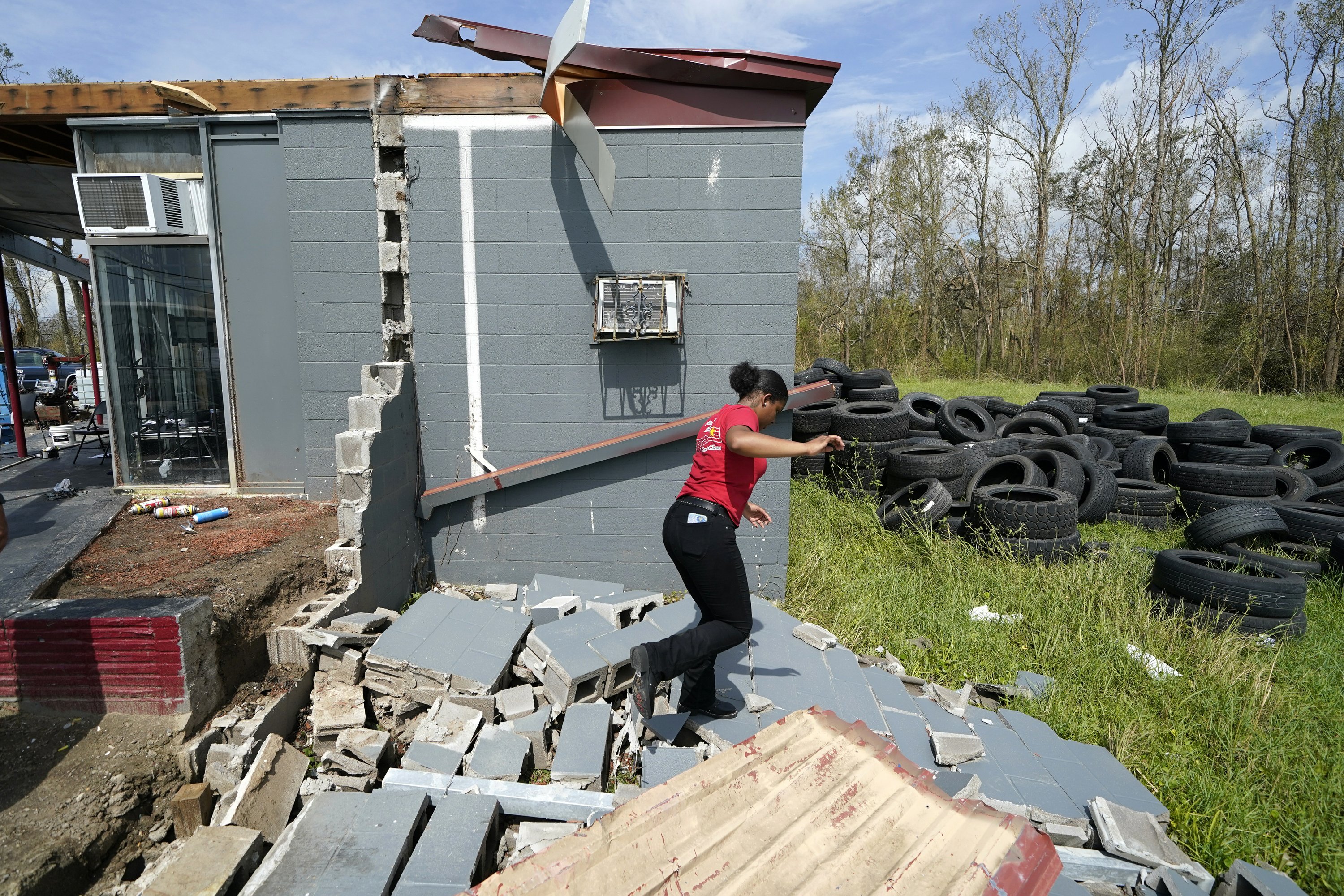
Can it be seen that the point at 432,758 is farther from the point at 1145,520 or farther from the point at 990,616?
the point at 1145,520

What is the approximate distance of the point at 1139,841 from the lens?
2832 mm

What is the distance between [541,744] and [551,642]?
2.24 ft

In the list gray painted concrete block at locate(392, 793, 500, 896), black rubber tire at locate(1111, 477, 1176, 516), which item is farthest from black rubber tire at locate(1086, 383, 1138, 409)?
gray painted concrete block at locate(392, 793, 500, 896)

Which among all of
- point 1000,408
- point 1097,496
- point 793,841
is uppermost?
point 1000,408

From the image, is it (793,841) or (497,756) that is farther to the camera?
(497,756)

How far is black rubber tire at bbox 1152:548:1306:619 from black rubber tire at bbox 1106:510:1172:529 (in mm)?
1760

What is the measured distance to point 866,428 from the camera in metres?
7.56

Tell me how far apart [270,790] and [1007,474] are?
23.7 ft

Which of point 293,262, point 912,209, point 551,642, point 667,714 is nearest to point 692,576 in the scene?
point 667,714

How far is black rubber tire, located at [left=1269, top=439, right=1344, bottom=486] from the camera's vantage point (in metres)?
7.50

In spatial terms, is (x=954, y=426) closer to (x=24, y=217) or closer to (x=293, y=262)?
(x=293, y=262)

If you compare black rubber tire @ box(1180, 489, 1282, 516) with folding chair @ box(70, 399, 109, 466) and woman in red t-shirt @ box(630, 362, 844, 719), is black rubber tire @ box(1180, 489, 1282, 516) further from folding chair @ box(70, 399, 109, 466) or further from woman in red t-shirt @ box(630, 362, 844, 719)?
folding chair @ box(70, 399, 109, 466)

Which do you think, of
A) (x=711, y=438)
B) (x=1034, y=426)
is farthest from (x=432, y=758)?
(x=1034, y=426)

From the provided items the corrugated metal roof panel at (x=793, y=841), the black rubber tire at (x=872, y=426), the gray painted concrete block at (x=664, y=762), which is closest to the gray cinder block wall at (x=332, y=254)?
the gray painted concrete block at (x=664, y=762)
